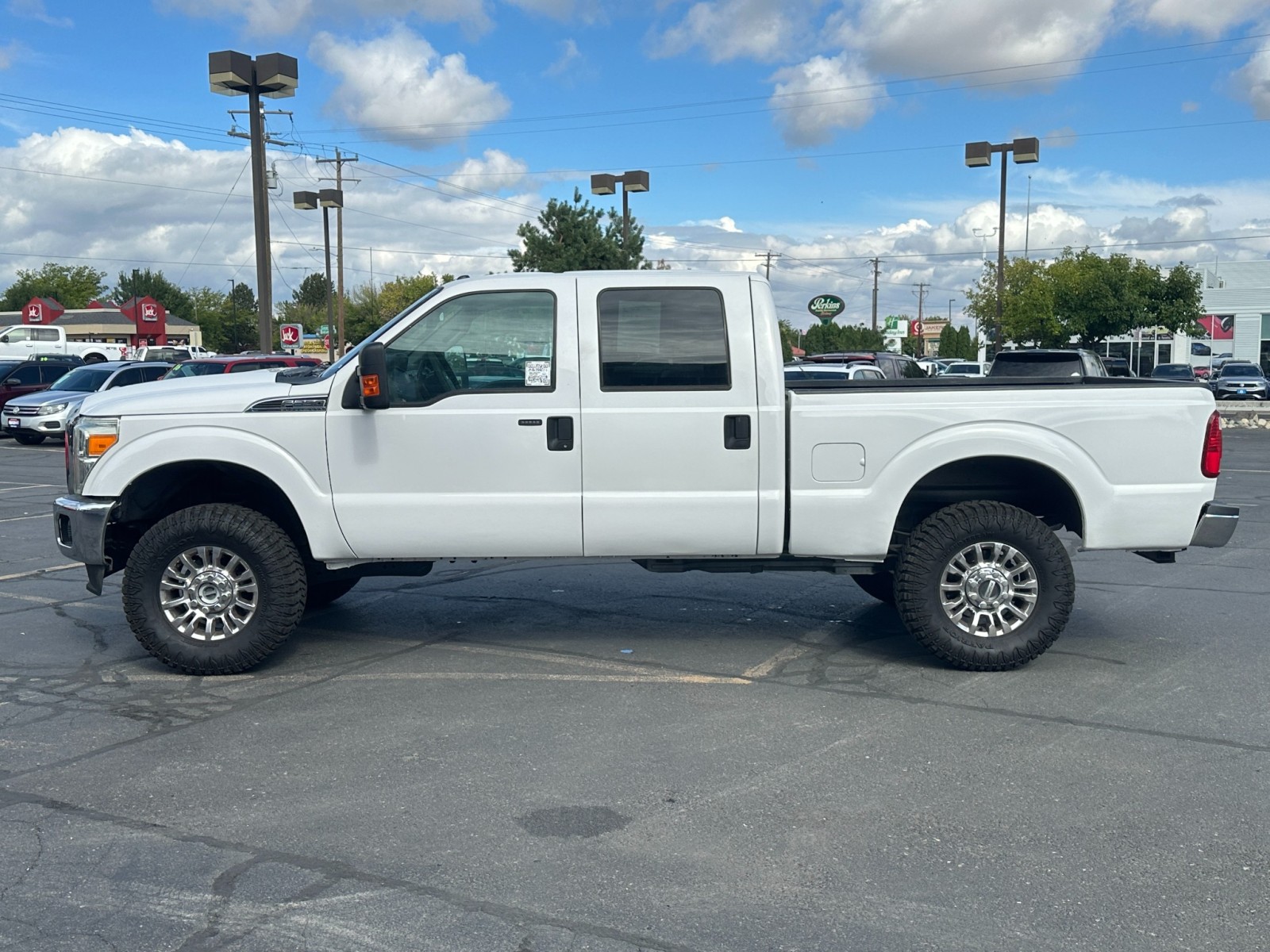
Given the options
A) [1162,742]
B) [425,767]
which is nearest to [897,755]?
[1162,742]

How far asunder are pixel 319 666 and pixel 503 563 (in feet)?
11.2

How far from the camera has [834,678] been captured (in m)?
6.61

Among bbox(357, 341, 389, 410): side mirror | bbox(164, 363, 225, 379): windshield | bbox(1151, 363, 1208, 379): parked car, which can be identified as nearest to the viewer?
bbox(357, 341, 389, 410): side mirror

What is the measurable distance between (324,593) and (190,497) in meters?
1.60

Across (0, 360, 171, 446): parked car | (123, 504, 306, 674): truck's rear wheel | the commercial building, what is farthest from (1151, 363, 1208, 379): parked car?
the commercial building

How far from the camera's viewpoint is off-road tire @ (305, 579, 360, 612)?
8.32 metres

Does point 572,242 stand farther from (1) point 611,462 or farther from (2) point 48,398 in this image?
(1) point 611,462

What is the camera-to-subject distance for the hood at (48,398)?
2489 cm

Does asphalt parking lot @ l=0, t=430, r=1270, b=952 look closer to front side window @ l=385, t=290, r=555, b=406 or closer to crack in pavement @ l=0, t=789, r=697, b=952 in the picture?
crack in pavement @ l=0, t=789, r=697, b=952

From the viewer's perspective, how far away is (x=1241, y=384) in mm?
41188

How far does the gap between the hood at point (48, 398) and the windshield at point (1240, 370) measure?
122 feet

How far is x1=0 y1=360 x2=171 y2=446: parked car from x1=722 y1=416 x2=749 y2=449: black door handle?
2022 centimetres

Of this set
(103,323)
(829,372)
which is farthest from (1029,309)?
(103,323)

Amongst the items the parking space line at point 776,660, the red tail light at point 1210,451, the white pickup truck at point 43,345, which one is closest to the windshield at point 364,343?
the parking space line at point 776,660
